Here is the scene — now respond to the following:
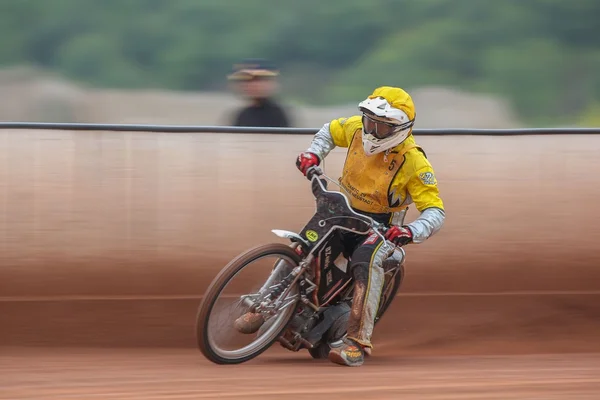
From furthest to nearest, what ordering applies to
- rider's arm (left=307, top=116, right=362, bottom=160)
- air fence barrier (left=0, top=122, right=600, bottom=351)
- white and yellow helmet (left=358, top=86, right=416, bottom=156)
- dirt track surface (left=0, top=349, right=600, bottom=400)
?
air fence barrier (left=0, top=122, right=600, bottom=351), rider's arm (left=307, top=116, right=362, bottom=160), white and yellow helmet (left=358, top=86, right=416, bottom=156), dirt track surface (left=0, top=349, right=600, bottom=400)

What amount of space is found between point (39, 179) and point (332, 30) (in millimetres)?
2528

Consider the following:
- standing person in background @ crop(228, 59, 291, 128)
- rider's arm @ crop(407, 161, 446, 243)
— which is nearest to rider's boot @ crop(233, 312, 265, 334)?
rider's arm @ crop(407, 161, 446, 243)

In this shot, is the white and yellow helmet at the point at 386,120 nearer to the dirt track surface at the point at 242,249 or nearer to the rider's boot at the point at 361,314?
the rider's boot at the point at 361,314

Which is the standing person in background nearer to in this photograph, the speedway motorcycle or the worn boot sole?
the speedway motorcycle

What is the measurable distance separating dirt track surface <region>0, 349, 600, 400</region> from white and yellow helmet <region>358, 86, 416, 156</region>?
1326 millimetres

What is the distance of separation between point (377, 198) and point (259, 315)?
996mm

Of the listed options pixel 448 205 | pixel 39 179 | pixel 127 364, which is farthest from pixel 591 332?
pixel 39 179

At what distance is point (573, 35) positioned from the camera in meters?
9.04

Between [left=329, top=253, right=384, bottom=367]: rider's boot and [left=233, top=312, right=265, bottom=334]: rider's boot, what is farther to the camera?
[left=329, top=253, right=384, bottom=367]: rider's boot

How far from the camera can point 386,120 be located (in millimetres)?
6664

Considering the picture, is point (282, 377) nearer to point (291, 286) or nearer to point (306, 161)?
point (291, 286)

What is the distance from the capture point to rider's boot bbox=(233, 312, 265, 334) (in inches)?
263

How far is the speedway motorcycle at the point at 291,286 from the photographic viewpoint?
6.57m

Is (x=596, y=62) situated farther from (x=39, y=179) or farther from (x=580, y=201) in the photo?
(x=39, y=179)
